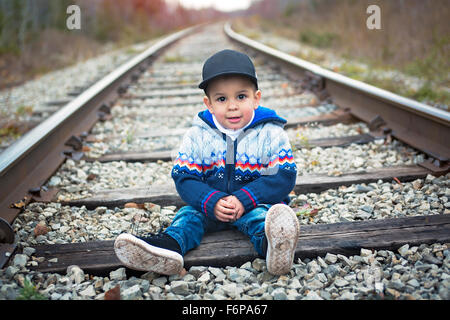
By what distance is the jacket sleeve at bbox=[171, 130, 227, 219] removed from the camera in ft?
6.68

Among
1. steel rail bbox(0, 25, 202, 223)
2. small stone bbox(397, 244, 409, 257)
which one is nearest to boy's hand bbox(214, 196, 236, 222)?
small stone bbox(397, 244, 409, 257)

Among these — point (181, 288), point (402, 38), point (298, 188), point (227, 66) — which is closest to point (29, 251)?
point (181, 288)

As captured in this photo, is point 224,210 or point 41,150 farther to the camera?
point 41,150

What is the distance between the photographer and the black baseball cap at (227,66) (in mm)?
1903

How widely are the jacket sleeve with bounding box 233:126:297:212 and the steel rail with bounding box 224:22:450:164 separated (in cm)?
122

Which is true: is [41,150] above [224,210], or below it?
above

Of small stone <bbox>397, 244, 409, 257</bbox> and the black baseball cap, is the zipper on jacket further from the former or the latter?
small stone <bbox>397, 244, 409, 257</bbox>

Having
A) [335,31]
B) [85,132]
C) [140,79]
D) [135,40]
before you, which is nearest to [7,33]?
[135,40]

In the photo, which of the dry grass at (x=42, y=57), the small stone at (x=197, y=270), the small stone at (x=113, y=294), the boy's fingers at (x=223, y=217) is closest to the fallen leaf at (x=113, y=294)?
the small stone at (x=113, y=294)

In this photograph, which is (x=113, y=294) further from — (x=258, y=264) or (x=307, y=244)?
(x=307, y=244)

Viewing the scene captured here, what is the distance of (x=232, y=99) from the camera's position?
2008 millimetres

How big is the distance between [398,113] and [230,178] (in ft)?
6.36

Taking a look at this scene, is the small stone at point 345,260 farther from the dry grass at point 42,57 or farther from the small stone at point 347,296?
the dry grass at point 42,57
